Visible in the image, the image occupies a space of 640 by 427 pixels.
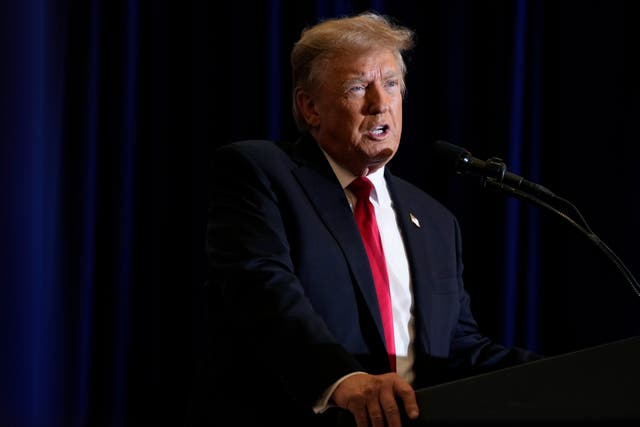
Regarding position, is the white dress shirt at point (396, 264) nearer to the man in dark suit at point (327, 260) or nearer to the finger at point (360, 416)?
the man in dark suit at point (327, 260)

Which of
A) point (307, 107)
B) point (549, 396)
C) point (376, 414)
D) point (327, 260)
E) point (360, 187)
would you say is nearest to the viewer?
point (549, 396)

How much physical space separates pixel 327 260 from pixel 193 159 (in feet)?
→ 3.92

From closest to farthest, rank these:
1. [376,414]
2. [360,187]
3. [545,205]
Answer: [376,414] < [545,205] < [360,187]

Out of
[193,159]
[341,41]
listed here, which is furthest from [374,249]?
[193,159]

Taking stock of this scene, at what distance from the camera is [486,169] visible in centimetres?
140

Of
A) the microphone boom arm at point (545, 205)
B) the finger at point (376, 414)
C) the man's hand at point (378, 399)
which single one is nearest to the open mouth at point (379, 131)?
the microphone boom arm at point (545, 205)

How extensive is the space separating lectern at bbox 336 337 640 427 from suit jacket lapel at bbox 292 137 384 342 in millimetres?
669

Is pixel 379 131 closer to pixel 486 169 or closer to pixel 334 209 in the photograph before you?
pixel 334 209

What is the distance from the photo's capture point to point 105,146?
2.63 m

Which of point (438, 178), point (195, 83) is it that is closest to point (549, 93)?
point (438, 178)

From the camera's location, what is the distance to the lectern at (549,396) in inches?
33.8

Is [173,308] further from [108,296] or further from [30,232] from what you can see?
[30,232]

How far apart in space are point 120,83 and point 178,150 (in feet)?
0.92

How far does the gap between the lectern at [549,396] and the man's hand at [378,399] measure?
0.11 feet
